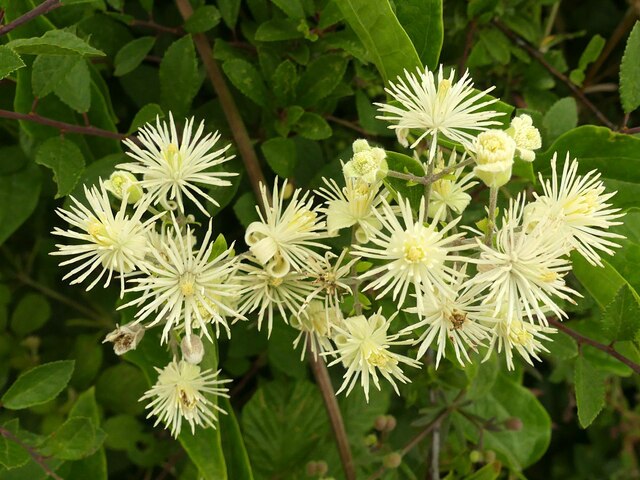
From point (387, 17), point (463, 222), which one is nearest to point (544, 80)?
point (463, 222)

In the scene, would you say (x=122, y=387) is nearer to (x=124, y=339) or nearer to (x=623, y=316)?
(x=124, y=339)

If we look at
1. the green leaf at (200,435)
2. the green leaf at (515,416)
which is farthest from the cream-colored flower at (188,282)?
the green leaf at (515,416)

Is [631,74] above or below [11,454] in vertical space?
above

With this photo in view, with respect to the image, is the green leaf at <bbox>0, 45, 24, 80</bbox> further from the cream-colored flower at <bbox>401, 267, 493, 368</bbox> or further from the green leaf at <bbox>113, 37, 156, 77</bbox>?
the cream-colored flower at <bbox>401, 267, 493, 368</bbox>

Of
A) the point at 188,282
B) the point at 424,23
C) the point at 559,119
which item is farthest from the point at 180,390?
the point at 559,119

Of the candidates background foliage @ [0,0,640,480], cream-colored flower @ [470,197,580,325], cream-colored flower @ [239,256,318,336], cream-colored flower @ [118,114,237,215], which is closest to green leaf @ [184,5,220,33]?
background foliage @ [0,0,640,480]
